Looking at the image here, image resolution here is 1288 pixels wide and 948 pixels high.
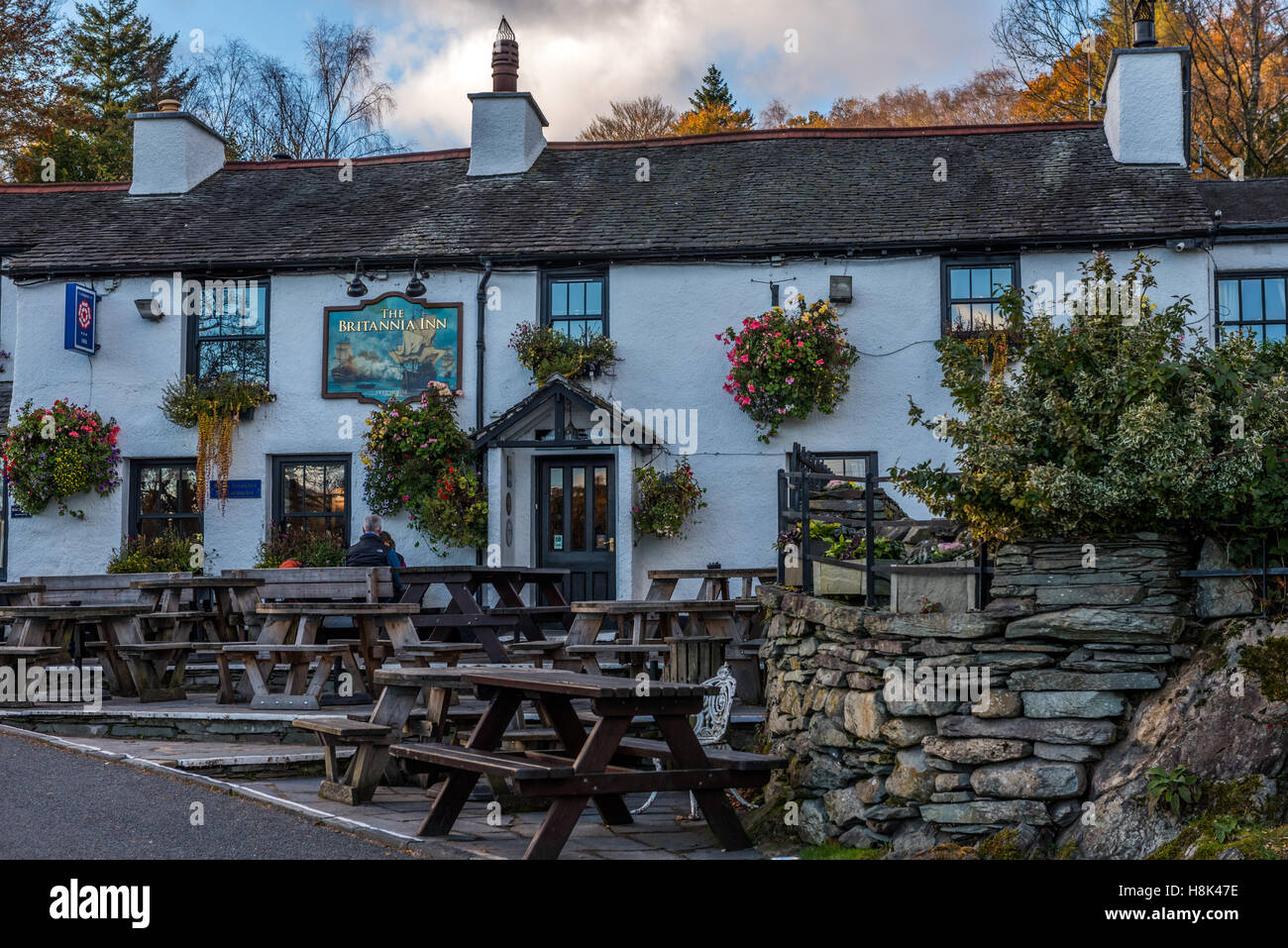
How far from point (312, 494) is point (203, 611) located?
10.5ft

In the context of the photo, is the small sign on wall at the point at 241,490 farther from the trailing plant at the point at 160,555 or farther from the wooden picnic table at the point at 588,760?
the wooden picnic table at the point at 588,760

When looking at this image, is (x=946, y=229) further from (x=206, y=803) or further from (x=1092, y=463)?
(x=206, y=803)

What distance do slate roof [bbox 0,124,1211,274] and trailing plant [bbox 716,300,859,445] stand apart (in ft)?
3.37

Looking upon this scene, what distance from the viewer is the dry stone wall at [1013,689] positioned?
646 centimetres

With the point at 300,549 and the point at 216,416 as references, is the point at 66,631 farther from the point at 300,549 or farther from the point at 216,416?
the point at 216,416

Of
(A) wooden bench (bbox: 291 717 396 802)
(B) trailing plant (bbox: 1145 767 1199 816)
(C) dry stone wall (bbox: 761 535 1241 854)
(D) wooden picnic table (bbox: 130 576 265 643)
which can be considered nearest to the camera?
(B) trailing plant (bbox: 1145 767 1199 816)

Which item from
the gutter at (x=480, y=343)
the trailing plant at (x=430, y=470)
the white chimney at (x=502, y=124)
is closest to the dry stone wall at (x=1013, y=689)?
the trailing plant at (x=430, y=470)

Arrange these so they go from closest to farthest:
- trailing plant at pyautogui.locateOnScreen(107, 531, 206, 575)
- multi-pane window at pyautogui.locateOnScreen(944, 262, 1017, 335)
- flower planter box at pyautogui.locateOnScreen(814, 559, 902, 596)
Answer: flower planter box at pyautogui.locateOnScreen(814, 559, 902, 596)
multi-pane window at pyautogui.locateOnScreen(944, 262, 1017, 335)
trailing plant at pyautogui.locateOnScreen(107, 531, 206, 575)

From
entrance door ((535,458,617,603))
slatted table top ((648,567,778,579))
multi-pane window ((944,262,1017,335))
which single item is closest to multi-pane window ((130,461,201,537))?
entrance door ((535,458,617,603))

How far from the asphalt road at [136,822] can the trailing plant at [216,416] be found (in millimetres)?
7838

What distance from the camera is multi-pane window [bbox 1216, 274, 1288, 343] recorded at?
1470cm

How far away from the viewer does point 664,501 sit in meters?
14.6

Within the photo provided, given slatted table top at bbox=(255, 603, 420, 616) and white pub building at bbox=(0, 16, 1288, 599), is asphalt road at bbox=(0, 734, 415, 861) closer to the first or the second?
slatted table top at bbox=(255, 603, 420, 616)

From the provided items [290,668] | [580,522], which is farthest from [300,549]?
[290,668]
